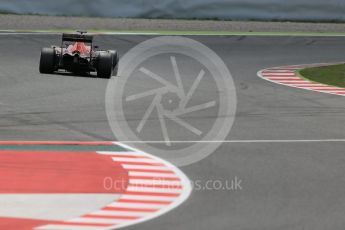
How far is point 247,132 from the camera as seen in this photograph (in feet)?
54.9

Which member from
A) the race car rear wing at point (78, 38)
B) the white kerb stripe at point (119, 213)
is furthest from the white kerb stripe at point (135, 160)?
the race car rear wing at point (78, 38)

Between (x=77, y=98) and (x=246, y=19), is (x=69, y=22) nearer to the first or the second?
(x=246, y=19)

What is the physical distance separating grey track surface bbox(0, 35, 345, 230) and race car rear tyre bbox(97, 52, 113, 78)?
1.29ft

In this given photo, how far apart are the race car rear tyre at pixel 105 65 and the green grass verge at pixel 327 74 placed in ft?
19.9

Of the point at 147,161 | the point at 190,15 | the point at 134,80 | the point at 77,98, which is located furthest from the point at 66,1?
the point at 147,161

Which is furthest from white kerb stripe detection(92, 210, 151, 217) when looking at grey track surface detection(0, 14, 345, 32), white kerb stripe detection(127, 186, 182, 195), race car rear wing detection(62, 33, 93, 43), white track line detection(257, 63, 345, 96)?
grey track surface detection(0, 14, 345, 32)

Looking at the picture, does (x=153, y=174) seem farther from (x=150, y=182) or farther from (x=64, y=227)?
(x=64, y=227)

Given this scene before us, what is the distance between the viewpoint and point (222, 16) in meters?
35.1

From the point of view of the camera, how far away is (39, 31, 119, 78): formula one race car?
2103cm

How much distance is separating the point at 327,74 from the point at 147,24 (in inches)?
376

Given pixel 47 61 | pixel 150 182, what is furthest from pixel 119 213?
pixel 47 61

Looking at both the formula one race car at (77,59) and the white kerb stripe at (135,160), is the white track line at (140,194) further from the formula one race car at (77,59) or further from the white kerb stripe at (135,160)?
the formula one race car at (77,59)

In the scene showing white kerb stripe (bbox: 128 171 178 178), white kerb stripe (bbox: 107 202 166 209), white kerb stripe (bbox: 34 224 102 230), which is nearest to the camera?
white kerb stripe (bbox: 34 224 102 230)

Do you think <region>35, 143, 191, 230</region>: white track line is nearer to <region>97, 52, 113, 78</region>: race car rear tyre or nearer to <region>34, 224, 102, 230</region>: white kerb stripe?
<region>34, 224, 102, 230</region>: white kerb stripe
